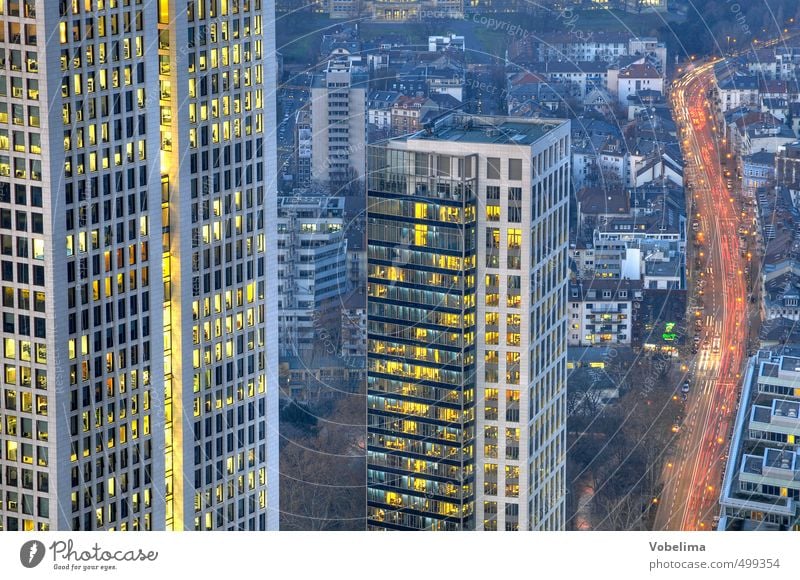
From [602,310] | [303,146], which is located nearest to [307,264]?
[303,146]

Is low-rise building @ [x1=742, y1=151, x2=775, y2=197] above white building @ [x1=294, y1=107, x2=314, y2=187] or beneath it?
beneath

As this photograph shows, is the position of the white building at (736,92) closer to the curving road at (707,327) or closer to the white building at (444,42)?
the curving road at (707,327)

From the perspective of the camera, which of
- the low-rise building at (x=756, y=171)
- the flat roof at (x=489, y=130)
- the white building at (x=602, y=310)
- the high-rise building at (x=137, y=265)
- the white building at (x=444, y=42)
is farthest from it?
the low-rise building at (x=756, y=171)

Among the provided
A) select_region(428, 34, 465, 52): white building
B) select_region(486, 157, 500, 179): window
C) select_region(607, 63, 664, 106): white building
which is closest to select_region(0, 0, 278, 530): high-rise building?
select_region(486, 157, 500, 179): window

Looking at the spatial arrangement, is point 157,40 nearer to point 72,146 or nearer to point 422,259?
point 72,146

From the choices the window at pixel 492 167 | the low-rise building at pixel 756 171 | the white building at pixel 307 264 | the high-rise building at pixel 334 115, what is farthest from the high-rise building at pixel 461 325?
the low-rise building at pixel 756 171

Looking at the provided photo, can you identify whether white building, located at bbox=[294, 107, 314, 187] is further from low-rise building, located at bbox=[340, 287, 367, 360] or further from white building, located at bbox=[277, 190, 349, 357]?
low-rise building, located at bbox=[340, 287, 367, 360]
